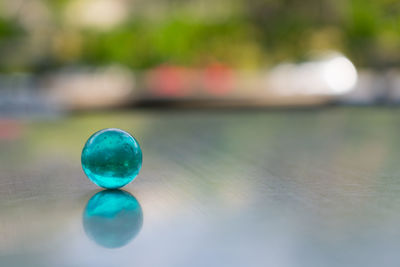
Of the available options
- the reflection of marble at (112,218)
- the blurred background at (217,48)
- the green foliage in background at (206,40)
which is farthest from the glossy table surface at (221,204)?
the green foliage in background at (206,40)

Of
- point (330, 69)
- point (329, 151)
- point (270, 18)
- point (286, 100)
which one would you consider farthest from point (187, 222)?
point (270, 18)

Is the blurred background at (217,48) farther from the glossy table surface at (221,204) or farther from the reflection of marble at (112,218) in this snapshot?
the reflection of marble at (112,218)

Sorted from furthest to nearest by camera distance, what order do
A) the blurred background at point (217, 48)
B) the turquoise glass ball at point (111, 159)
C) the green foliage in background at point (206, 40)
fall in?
the green foliage in background at point (206, 40) → the blurred background at point (217, 48) → the turquoise glass ball at point (111, 159)

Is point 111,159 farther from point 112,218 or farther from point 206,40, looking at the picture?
point 206,40

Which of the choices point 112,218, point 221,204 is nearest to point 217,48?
point 221,204

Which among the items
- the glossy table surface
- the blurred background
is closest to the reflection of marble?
the glossy table surface

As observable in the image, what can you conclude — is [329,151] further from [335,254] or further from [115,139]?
[335,254]

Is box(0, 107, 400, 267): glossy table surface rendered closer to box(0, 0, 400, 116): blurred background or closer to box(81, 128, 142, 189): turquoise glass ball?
box(81, 128, 142, 189): turquoise glass ball
